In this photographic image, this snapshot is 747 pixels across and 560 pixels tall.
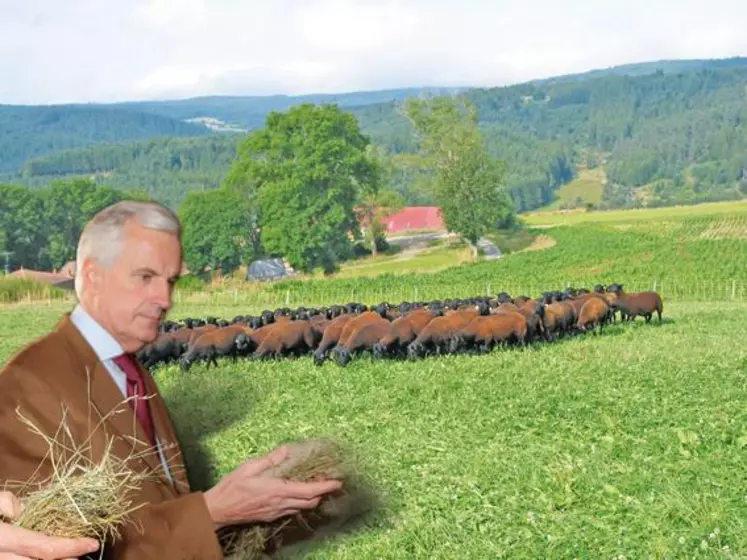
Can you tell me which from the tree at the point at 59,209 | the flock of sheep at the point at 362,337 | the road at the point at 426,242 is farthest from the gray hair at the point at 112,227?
the road at the point at 426,242

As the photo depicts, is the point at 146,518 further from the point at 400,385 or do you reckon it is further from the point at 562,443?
the point at 400,385

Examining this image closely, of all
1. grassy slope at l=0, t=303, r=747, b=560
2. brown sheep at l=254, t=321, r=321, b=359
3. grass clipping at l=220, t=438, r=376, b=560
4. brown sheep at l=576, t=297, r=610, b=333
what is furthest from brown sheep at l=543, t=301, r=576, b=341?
grass clipping at l=220, t=438, r=376, b=560

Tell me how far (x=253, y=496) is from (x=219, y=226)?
79.6 meters

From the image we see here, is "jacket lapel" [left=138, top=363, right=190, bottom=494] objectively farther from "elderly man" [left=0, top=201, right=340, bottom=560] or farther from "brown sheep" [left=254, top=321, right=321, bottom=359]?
"brown sheep" [left=254, top=321, right=321, bottom=359]

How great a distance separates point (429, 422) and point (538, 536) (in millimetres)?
5047

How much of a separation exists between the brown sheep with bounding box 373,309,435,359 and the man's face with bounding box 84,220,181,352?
17475 millimetres

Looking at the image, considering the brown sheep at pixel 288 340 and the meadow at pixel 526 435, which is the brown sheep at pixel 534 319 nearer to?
the meadow at pixel 526 435

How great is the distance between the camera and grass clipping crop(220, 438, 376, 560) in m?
2.82

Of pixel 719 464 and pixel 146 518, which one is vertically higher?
pixel 146 518

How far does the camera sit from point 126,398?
2.77 m

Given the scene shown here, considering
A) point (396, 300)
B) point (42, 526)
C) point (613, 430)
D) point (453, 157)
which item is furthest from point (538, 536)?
point (453, 157)

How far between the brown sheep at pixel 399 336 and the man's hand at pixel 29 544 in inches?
704

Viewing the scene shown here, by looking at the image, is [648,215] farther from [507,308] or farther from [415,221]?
[507,308]

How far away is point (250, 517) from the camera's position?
2693 millimetres
